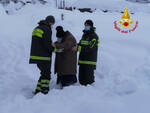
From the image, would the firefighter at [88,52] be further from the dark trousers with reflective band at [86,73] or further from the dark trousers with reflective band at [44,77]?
the dark trousers with reflective band at [44,77]

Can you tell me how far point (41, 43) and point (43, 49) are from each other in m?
0.14

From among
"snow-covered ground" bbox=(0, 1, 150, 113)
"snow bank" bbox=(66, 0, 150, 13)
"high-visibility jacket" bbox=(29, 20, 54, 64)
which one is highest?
"snow bank" bbox=(66, 0, 150, 13)

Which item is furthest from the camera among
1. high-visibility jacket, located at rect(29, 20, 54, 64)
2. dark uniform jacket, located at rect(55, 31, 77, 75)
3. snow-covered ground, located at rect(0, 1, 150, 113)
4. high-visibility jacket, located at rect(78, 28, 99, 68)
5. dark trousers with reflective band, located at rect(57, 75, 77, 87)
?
dark trousers with reflective band, located at rect(57, 75, 77, 87)

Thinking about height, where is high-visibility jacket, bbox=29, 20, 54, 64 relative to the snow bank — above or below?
below

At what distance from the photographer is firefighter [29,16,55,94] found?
4680mm

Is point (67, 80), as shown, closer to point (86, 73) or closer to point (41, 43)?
point (86, 73)

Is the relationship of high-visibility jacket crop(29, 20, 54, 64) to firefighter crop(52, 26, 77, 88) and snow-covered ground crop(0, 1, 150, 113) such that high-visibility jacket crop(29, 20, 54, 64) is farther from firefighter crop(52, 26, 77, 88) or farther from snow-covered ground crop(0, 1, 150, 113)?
snow-covered ground crop(0, 1, 150, 113)

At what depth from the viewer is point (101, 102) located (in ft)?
11.8

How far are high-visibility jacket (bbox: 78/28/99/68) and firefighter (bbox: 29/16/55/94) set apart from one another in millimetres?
721

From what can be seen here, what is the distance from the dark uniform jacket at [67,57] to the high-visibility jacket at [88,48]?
0.20m

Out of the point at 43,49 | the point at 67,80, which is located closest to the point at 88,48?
the point at 67,80

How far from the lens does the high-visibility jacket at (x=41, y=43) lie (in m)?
4.67

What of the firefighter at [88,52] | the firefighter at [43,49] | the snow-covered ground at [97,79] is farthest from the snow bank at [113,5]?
the firefighter at [43,49]

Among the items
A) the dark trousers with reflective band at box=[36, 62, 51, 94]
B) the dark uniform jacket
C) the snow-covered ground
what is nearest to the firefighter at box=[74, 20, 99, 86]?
the dark uniform jacket
